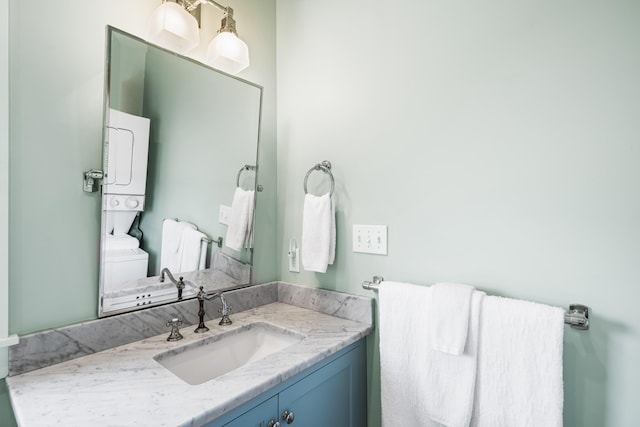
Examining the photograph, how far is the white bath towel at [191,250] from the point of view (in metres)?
1.30

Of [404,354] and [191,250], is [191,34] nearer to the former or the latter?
[191,250]

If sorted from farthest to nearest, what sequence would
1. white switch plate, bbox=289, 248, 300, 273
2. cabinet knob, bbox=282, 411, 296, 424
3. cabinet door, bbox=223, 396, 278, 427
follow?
white switch plate, bbox=289, 248, 300, 273 < cabinet knob, bbox=282, 411, 296, 424 < cabinet door, bbox=223, 396, 278, 427

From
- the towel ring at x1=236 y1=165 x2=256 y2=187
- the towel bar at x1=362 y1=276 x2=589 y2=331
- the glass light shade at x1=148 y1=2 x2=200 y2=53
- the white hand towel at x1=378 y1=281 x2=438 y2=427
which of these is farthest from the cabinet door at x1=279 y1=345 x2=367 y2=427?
the glass light shade at x1=148 y1=2 x2=200 y2=53

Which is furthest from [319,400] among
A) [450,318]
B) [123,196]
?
[123,196]

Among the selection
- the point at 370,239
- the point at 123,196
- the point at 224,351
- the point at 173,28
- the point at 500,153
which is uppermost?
the point at 173,28

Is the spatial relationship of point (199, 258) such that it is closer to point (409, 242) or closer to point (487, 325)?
point (409, 242)

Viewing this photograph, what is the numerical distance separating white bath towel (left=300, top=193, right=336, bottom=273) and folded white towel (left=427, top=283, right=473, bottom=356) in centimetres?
50

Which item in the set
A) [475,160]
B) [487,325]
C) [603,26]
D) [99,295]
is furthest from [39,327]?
[603,26]

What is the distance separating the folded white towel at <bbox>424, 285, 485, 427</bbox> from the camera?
38.6 inches

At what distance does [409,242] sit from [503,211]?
1.14ft

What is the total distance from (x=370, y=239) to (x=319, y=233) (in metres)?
0.23

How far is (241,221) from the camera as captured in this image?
1.52 m

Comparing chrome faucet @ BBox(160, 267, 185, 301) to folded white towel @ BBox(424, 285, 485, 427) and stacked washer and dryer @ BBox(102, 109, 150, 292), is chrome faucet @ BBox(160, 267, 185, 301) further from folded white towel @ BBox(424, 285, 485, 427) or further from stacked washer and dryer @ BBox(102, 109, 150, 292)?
folded white towel @ BBox(424, 285, 485, 427)

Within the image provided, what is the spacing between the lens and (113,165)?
3.57 ft
